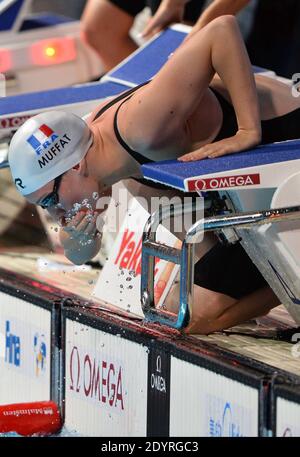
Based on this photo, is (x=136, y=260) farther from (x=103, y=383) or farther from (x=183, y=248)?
(x=183, y=248)

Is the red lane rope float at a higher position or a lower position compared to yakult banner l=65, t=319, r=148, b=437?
lower

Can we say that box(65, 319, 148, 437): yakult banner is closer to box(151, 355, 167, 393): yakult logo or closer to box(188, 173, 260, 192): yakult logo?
box(151, 355, 167, 393): yakult logo

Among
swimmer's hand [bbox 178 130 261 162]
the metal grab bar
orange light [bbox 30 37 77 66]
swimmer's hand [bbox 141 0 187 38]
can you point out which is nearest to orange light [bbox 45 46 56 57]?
orange light [bbox 30 37 77 66]

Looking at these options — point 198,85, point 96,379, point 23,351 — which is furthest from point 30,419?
point 198,85

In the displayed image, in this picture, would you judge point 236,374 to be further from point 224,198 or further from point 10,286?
point 10,286

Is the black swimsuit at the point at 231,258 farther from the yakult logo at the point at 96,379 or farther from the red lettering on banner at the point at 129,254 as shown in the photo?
the red lettering on banner at the point at 129,254

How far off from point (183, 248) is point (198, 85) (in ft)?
1.63

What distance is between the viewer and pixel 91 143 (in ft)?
13.4

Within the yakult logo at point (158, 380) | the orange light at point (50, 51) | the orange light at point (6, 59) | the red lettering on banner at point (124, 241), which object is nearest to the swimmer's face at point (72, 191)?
the yakult logo at point (158, 380)

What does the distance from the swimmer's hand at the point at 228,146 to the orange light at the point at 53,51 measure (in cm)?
299

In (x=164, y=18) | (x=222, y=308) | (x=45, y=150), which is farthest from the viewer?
(x=164, y=18)

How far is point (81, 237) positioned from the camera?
4238mm

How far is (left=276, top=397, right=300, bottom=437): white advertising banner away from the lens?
3.41m

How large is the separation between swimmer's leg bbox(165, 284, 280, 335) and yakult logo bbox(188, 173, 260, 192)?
52 centimetres
